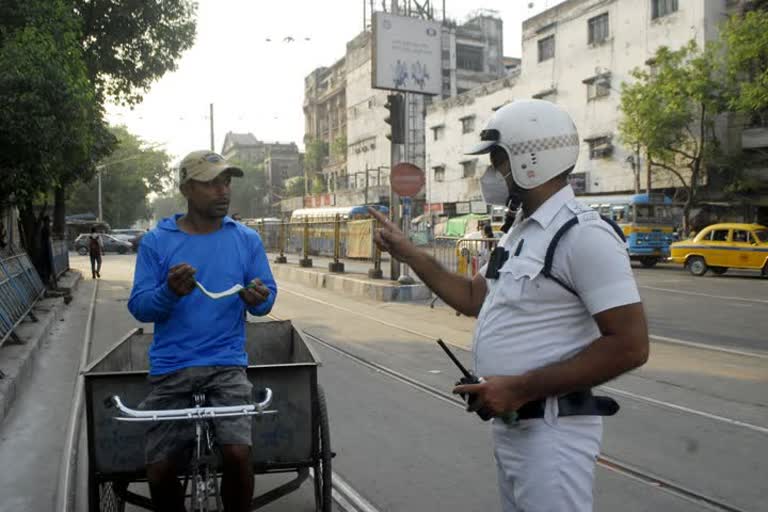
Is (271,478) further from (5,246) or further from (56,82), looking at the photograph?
(5,246)

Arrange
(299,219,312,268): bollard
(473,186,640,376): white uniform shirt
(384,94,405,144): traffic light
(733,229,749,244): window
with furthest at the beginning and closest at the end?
(299,219,312,268): bollard
(733,229,749,244): window
(384,94,405,144): traffic light
(473,186,640,376): white uniform shirt

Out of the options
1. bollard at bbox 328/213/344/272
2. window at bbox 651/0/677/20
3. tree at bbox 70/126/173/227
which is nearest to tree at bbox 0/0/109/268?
bollard at bbox 328/213/344/272

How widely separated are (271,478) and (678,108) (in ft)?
85.8

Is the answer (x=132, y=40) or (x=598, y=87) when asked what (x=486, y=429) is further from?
(x=598, y=87)

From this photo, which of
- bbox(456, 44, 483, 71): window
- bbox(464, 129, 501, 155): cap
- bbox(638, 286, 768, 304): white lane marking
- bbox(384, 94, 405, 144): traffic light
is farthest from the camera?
bbox(456, 44, 483, 71): window

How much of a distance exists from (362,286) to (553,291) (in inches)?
593

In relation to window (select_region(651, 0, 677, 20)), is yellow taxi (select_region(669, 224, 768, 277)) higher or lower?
lower

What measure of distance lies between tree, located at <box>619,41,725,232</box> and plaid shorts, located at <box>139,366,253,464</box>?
27.1 meters

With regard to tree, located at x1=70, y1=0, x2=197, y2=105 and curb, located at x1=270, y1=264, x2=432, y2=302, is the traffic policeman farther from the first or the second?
tree, located at x1=70, y1=0, x2=197, y2=105

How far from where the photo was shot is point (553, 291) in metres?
1.89

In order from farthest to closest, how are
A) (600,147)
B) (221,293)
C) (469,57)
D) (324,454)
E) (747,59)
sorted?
(469,57), (600,147), (747,59), (324,454), (221,293)

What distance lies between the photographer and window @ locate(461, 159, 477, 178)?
43.8m

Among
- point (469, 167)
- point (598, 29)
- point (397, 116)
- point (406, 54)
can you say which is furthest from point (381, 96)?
point (397, 116)

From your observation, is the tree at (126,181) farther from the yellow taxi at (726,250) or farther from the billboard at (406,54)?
the yellow taxi at (726,250)
